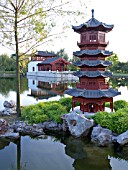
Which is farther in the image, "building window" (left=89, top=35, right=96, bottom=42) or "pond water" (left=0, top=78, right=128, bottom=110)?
"pond water" (left=0, top=78, right=128, bottom=110)

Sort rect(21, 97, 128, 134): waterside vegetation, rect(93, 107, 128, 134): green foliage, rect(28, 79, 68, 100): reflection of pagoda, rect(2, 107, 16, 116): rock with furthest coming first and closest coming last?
rect(28, 79, 68, 100): reflection of pagoda
rect(2, 107, 16, 116): rock
rect(21, 97, 128, 134): waterside vegetation
rect(93, 107, 128, 134): green foliage

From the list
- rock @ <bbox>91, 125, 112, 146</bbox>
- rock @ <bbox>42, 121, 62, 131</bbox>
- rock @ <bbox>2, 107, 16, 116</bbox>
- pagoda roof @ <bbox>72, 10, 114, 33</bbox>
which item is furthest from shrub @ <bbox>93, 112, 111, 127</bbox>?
rock @ <bbox>2, 107, 16, 116</bbox>

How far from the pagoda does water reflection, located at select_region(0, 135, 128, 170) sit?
112 inches

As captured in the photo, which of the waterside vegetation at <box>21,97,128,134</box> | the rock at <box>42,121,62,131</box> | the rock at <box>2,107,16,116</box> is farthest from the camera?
the rock at <box>2,107,16,116</box>

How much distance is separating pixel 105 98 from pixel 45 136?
4.09 meters

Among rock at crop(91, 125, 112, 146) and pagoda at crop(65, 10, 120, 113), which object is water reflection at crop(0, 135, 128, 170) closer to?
rock at crop(91, 125, 112, 146)

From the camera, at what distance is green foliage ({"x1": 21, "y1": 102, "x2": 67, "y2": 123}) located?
1214 cm

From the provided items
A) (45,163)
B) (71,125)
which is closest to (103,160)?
(45,163)

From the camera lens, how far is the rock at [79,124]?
35.1 feet

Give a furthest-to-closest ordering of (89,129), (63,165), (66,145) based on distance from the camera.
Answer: (89,129), (66,145), (63,165)

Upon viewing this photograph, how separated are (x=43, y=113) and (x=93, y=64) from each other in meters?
4.07

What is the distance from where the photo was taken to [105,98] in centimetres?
1254

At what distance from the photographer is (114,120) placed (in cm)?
1080

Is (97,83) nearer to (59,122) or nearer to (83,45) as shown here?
(83,45)
